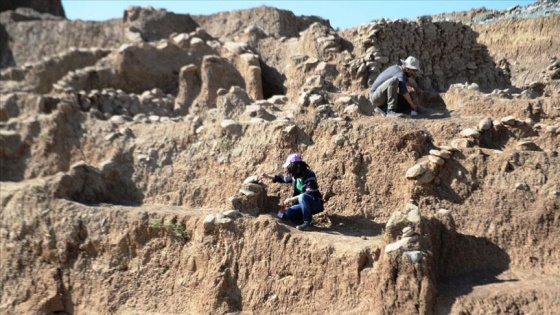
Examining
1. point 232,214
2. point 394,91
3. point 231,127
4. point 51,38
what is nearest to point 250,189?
point 232,214

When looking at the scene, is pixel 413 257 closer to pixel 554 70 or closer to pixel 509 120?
pixel 509 120

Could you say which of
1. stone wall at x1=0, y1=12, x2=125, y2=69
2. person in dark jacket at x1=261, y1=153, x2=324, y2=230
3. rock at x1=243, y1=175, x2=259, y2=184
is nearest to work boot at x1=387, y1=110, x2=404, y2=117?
person in dark jacket at x1=261, y1=153, x2=324, y2=230

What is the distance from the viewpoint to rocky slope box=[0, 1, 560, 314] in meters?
7.88

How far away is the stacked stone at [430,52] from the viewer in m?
12.5

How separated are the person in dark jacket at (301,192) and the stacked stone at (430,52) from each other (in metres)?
3.76

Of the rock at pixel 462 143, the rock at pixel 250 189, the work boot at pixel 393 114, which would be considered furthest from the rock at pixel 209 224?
the work boot at pixel 393 114

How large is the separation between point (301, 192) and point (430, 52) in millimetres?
5230

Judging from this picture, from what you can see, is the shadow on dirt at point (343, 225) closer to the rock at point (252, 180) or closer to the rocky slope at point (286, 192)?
the rocky slope at point (286, 192)

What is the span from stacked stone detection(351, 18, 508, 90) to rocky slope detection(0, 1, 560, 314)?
0.12 ft

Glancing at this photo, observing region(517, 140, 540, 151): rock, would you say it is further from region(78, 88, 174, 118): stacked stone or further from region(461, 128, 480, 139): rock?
region(78, 88, 174, 118): stacked stone

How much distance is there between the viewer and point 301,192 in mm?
8867

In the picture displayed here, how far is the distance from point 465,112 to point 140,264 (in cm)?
467

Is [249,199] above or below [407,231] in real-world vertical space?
above

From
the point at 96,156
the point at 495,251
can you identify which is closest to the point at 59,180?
the point at 96,156
